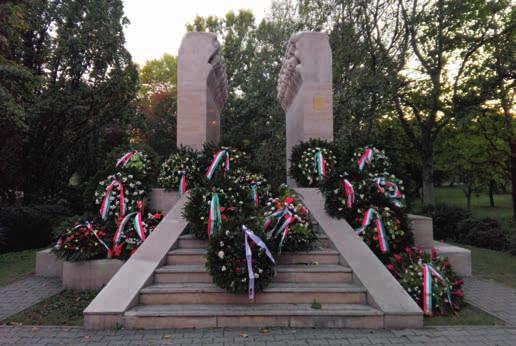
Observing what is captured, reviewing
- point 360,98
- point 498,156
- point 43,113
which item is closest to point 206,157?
point 360,98

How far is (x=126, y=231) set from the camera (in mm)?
6562

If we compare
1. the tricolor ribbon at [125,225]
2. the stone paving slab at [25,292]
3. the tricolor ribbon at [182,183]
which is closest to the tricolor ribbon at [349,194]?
the tricolor ribbon at [182,183]

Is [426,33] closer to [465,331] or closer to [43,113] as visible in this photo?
[465,331]

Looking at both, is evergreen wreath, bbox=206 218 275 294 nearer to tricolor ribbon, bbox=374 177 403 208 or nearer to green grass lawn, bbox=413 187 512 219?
tricolor ribbon, bbox=374 177 403 208

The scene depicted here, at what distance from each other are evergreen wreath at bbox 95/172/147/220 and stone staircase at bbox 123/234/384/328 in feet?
5.74

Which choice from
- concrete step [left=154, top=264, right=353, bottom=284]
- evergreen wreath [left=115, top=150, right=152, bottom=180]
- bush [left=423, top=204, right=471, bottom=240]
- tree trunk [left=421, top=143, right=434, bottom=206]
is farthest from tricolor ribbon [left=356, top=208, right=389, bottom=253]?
tree trunk [left=421, top=143, right=434, bottom=206]

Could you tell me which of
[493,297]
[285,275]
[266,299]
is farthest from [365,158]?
[266,299]

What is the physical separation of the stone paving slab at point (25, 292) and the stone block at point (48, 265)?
134mm

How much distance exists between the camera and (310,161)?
305 inches

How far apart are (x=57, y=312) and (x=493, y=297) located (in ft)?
22.3

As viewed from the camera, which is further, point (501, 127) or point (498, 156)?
point (498, 156)

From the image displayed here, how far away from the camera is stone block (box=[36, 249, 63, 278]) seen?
282 inches

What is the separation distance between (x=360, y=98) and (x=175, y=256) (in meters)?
11.1

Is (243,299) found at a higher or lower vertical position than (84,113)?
lower
